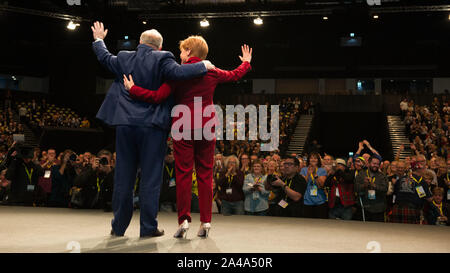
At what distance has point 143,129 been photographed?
3412mm

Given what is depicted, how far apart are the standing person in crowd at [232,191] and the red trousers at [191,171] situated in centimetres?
253

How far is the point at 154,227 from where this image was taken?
3.45 m

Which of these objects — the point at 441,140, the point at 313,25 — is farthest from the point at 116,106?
the point at 313,25

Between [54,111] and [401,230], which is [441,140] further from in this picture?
[54,111]

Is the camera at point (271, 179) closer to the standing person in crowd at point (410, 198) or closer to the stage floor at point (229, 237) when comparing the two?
the stage floor at point (229, 237)

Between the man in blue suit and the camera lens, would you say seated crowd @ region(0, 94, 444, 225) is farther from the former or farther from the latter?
the man in blue suit

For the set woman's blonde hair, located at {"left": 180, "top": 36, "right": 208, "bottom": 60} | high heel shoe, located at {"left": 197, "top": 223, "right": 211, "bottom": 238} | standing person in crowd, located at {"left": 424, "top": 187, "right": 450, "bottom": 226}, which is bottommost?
standing person in crowd, located at {"left": 424, "top": 187, "right": 450, "bottom": 226}

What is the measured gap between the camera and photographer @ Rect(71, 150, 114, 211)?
21.0 feet

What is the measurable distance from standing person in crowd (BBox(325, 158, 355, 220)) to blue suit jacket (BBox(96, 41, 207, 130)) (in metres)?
3.37

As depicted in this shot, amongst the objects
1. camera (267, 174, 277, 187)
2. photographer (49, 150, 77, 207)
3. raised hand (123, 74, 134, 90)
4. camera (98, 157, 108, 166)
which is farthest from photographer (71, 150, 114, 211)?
raised hand (123, 74, 134, 90)

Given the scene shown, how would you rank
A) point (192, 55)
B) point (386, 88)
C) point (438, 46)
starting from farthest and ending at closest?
point (386, 88)
point (438, 46)
point (192, 55)

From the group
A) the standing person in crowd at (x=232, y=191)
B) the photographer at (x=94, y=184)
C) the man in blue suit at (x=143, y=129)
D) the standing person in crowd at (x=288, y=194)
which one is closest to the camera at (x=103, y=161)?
the photographer at (x=94, y=184)

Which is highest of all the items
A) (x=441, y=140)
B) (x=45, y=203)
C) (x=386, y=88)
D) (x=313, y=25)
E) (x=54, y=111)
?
(x=313, y=25)
